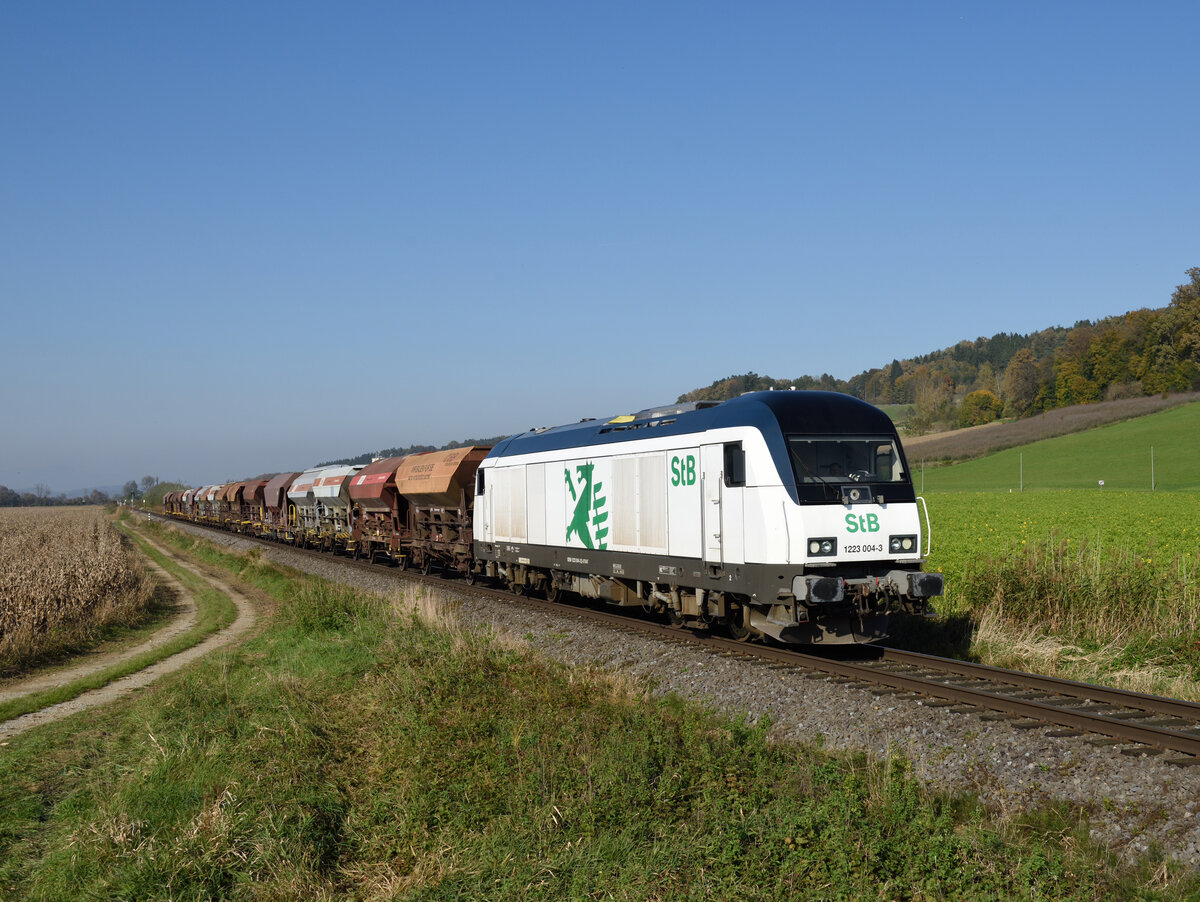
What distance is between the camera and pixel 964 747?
8562mm

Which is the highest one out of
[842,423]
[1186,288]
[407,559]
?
[1186,288]

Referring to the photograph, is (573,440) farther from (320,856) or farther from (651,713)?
(320,856)

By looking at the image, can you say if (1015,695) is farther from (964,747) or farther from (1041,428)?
(1041,428)

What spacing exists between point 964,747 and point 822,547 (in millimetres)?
3693

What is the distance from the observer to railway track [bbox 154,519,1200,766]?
27.5 feet

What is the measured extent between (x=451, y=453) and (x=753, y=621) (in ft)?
48.8

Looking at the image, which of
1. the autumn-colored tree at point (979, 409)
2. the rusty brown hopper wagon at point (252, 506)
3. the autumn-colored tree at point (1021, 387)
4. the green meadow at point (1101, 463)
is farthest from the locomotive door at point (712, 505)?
the autumn-colored tree at point (1021, 387)

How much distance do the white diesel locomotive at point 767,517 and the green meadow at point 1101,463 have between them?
4960 centimetres

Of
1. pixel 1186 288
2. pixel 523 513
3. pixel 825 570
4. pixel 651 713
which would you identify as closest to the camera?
pixel 651 713

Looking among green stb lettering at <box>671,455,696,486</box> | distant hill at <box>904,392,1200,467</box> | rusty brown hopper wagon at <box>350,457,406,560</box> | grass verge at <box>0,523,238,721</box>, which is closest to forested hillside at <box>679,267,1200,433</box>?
distant hill at <box>904,392,1200,467</box>

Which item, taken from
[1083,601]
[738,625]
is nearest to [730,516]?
[738,625]

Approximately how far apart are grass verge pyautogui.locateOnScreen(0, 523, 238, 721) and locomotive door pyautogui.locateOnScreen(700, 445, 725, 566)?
10058 mm

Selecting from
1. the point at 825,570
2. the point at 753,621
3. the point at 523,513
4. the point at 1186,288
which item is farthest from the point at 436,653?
the point at 1186,288

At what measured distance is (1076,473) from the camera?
64688 millimetres
